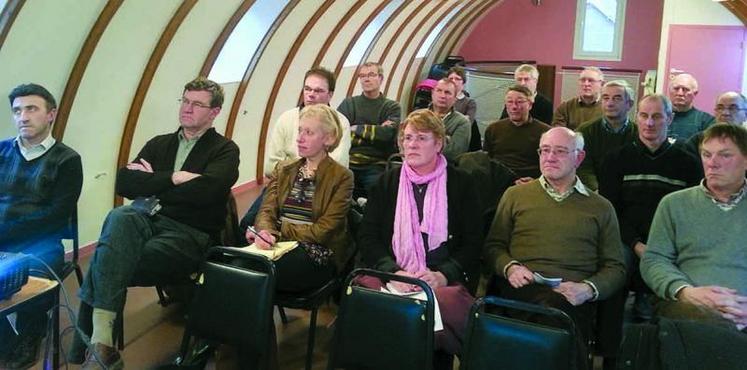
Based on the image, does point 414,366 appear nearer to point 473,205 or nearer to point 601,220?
point 473,205

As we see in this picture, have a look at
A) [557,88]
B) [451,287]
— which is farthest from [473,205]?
[557,88]

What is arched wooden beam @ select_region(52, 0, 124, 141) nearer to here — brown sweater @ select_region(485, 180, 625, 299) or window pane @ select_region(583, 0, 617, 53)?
brown sweater @ select_region(485, 180, 625, 299)

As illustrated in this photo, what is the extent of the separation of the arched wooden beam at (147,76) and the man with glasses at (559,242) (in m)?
3.28

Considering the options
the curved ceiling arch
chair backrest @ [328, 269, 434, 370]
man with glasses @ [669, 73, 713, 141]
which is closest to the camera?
chair backrest @ [328, 269, 434, 370]

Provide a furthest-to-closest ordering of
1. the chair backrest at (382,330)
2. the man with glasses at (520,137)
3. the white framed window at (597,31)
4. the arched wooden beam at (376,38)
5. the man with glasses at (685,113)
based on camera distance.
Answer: the white framed window at (597,31) → the arched wooden beam at (376,38) → the man with glasses at (685,113) → the man with glasses at (520,137) → the chair backrest at (382,330)

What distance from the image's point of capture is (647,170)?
3.89 m

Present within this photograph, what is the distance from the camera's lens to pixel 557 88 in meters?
15.0

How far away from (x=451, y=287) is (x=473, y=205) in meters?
0.42

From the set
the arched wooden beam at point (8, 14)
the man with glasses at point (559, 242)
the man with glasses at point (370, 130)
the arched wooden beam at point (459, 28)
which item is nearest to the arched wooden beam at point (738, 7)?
the man with glasses at point (370, 130)

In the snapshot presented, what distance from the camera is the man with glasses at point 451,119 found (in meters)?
5.10

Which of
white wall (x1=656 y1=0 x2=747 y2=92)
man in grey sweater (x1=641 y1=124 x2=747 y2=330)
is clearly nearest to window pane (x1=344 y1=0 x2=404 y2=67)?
white wall (x1=656 y1=0 x2=747 y2=92)

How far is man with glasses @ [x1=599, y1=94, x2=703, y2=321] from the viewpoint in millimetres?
3854

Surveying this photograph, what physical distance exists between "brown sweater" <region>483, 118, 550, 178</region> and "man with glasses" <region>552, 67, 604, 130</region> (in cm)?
71

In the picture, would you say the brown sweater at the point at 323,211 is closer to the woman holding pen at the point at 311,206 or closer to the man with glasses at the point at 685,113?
the woman holding pen at the point at 311,206
